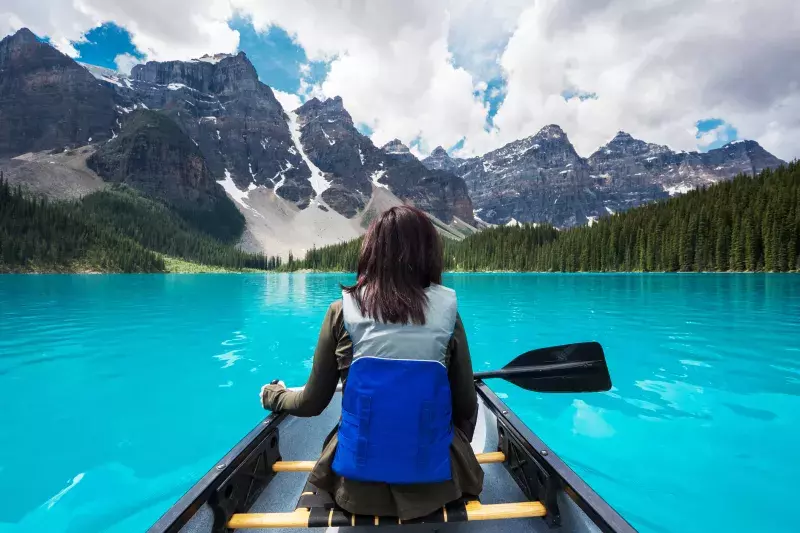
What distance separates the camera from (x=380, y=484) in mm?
2645

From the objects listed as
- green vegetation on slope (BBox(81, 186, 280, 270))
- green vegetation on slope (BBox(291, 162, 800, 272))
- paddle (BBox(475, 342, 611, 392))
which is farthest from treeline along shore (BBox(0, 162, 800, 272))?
paddle (BBox(475, 342, 611, 392))

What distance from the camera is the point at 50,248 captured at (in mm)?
103250

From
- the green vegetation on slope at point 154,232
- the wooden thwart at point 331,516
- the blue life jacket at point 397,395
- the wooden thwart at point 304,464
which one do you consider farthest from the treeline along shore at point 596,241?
the blue life jacket at point 397,395

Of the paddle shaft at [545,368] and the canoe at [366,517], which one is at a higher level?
the paddle shaft at [545,368]

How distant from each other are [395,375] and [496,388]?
8054mm

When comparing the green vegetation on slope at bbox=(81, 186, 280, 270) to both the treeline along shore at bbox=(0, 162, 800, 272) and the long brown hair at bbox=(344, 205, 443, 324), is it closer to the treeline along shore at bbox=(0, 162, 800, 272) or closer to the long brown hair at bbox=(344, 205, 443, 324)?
the treeline along shore at bbox=(0, 162, 800, 272)

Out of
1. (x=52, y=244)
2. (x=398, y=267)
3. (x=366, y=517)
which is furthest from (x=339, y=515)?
(x=52, y=244)

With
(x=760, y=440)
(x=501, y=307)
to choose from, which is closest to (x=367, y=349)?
(x=760, y=440)

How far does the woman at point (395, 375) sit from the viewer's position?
250 centimetres

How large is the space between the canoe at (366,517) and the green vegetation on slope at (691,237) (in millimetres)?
85905

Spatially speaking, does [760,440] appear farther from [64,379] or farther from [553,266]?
[553,266]

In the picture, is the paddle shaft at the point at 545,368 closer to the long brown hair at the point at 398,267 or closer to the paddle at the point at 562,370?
the paddle at the point at 562,370

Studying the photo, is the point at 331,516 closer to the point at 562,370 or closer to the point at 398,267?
the point at 398,267

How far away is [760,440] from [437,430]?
7.30 meters
